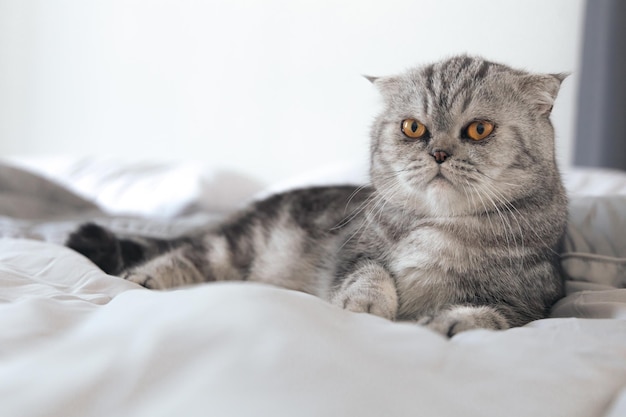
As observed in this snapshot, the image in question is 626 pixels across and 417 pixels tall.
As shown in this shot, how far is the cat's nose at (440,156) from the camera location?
999mm

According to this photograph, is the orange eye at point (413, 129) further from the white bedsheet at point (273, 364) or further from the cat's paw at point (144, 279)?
the cat's paw at point (144, 279)

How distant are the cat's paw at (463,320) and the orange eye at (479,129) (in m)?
0.29

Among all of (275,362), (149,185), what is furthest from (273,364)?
(149,185)

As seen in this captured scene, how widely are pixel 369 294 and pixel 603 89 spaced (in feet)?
6.33

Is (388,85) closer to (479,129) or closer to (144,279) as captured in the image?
(479,129)

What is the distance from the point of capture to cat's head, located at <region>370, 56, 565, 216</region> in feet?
3.29

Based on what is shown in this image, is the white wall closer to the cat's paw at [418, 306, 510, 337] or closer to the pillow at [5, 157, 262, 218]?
the pillow at [5, 157, 262, 218]

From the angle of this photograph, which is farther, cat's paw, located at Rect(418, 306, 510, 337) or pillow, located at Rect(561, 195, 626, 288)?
→ pillow, located at Rect(561, 195, 626, 288)

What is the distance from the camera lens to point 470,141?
3.33ft

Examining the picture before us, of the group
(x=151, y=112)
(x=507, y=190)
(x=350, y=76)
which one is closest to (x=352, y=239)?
(x=507, y=190)

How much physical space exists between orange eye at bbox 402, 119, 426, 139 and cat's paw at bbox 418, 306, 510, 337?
0.32m

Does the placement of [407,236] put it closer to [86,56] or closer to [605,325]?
[605,325]

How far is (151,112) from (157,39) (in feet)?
1.41

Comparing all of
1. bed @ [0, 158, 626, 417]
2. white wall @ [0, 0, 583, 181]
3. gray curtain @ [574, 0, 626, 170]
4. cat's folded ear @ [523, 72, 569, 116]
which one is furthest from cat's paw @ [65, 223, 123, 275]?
gray curtain @ [574, 0, 626, 170]
